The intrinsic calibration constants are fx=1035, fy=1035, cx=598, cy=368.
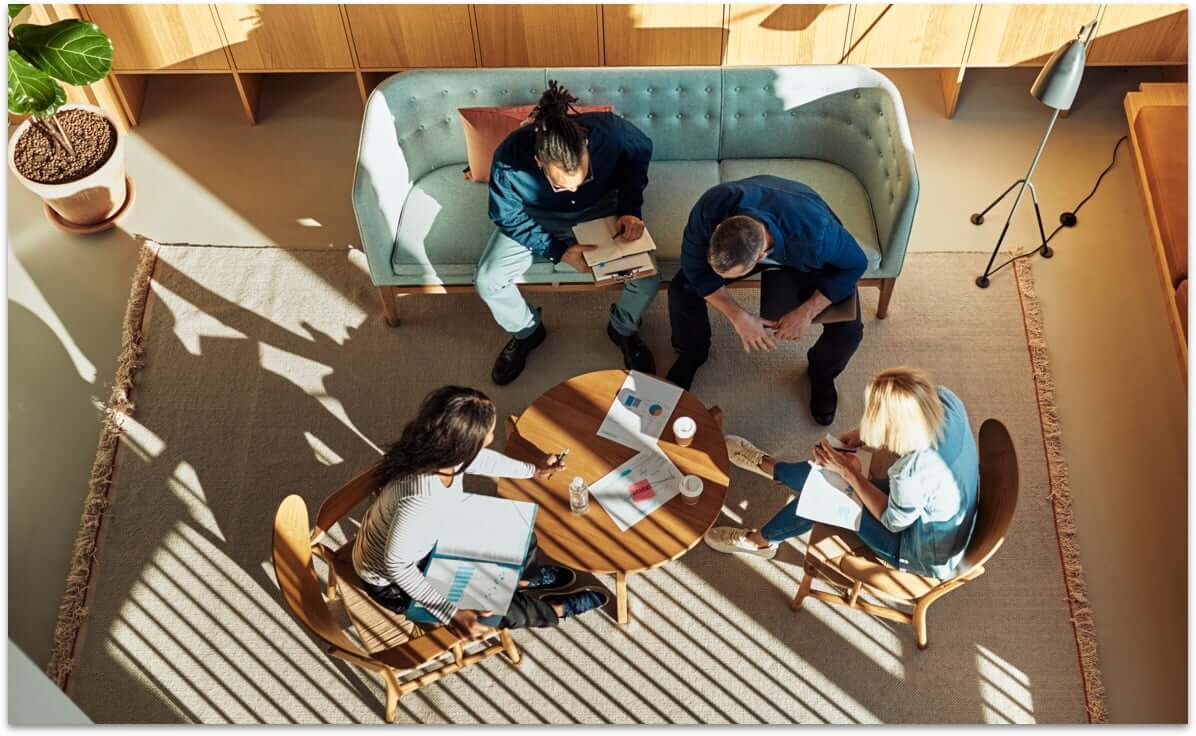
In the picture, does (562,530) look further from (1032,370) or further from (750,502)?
(1032,370)

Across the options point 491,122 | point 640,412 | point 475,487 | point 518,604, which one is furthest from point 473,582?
point 491,122

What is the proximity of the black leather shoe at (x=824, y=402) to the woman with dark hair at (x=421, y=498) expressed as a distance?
1566 mm

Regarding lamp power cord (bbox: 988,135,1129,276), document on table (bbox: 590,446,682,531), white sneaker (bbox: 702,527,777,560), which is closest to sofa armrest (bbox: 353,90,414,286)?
document on table (bbox: 590,446,682,531)

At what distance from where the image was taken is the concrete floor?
3910 mm

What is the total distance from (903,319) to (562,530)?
6.32 ft

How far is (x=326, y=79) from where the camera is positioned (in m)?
5.51

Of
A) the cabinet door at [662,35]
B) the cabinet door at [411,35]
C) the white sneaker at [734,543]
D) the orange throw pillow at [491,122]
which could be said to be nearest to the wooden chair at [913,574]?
the white sneaker at [734,543]

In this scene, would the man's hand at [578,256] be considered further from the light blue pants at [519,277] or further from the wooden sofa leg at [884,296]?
the wooden sofa leg at [884,296]

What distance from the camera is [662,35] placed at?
4.82 metres

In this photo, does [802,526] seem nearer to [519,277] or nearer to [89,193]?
[519,277]

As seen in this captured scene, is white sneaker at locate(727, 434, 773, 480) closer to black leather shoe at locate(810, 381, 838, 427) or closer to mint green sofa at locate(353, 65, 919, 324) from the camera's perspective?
black leather shoe at locate(810, 381, 838, 427)

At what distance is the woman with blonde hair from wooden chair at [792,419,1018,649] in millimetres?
49

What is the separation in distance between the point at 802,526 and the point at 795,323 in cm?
76

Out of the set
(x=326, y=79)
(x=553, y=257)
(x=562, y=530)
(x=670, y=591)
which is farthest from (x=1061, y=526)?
(x=326, y=79)
